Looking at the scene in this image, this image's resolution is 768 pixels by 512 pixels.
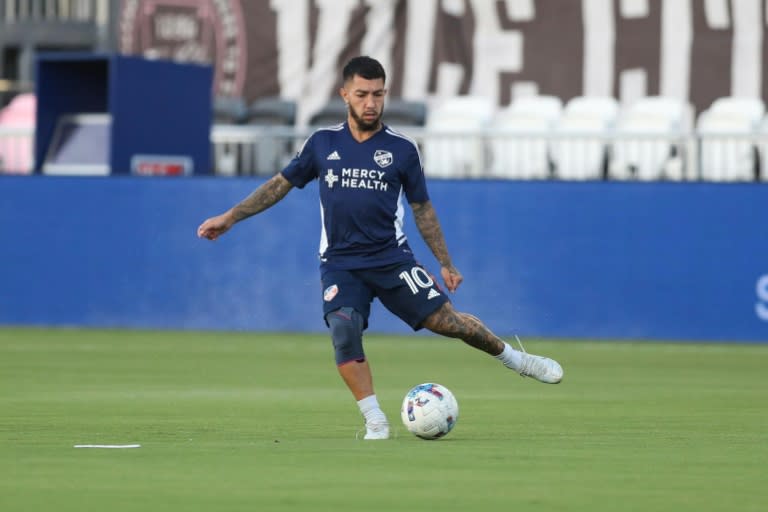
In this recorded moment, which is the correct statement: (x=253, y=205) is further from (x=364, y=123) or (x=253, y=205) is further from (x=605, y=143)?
(x=605, y=143)

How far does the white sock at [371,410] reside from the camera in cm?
1105

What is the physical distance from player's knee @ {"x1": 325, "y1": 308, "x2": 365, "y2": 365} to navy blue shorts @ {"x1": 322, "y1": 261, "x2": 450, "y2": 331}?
0.04m

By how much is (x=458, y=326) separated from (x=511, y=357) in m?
0.51

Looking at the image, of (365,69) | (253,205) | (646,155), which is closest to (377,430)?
(253,205)

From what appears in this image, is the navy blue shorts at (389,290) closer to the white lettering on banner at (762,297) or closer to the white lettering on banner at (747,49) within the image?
the white lettering on banner at (762,297)

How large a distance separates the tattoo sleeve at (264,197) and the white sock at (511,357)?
1641mm

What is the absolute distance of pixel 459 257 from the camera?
907 inches

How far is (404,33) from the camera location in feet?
97.7

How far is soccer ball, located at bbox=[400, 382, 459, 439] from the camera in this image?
10906 mm

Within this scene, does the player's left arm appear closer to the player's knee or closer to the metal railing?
the player's knee

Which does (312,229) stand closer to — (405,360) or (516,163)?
(516,163)

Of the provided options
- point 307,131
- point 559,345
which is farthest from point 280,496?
point 307,131

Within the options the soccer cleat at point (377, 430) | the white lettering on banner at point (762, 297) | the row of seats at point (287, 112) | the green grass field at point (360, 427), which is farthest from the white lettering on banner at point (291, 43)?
the soccer cleat at point (377, 430)

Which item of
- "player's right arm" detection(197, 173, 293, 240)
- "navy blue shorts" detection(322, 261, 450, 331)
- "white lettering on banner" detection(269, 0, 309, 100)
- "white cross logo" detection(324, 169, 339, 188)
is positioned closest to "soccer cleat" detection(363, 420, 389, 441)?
"navy blue shorts" detection(322, 261, 450, 331)
